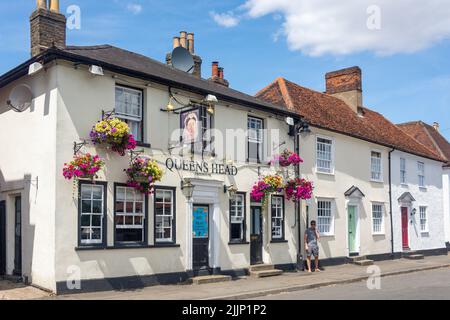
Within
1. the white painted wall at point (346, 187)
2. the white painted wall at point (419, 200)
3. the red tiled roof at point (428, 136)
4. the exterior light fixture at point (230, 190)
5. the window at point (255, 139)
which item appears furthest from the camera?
the red tiled roof at point (428, 136)

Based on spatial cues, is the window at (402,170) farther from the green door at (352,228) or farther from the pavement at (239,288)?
the pavement at (239,288)

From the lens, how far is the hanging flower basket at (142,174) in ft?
45.2

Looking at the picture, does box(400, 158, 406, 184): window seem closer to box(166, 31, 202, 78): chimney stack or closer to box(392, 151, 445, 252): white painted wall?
box(392, 151, 445, 252): white painted wall

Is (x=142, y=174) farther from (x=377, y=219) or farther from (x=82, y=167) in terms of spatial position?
(x=377, y=219)

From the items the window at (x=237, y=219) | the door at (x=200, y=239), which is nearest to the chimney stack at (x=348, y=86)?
the window at (x=237, y=219)

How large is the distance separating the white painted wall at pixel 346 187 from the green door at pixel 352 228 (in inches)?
11.1

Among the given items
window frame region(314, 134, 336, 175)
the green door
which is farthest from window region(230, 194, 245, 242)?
the green door

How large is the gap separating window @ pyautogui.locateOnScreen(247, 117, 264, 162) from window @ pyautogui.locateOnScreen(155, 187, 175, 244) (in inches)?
153

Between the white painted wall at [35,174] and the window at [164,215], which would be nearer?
the white painted wall at [35,174]

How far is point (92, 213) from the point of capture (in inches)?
527

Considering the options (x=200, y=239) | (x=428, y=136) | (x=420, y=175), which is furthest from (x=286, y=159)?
(x=428, y=136)

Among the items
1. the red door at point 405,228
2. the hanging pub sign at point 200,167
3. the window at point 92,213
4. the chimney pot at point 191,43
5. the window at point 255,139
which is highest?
the chimney pot at point 191,43

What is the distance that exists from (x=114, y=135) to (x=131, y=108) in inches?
67.9

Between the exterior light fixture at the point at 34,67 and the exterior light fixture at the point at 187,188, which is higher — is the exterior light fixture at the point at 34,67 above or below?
above
